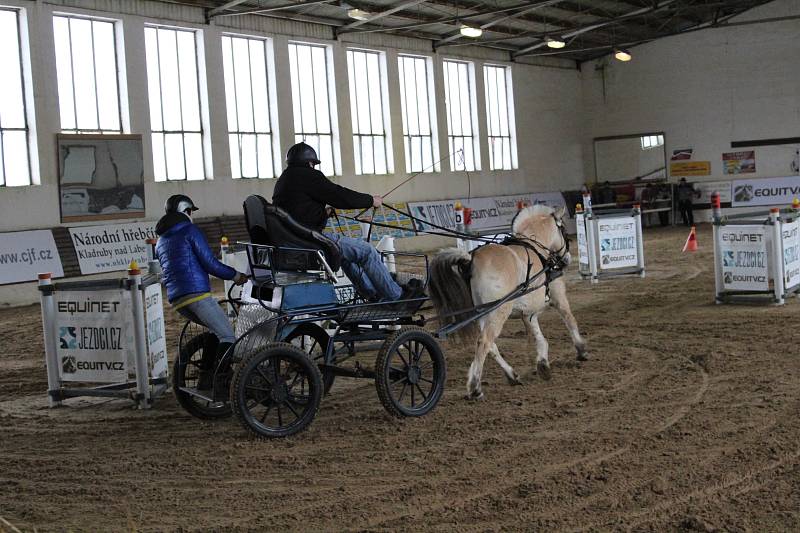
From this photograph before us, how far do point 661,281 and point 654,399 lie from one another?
8546mm

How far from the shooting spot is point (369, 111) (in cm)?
2634

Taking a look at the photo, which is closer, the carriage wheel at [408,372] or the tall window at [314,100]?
the carriage wheel at [408,372]

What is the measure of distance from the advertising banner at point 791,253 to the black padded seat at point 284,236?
7138mm

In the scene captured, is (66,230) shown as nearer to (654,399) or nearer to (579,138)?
(654,399)

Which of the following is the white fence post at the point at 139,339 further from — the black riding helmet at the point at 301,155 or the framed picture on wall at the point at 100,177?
the framed picture on wall at the point at 100,177

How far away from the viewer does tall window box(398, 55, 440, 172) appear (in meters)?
27.5

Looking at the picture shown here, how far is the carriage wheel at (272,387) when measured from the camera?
611cm

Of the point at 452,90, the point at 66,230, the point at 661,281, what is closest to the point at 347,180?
the point at 452,90

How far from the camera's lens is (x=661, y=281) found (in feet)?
49.7

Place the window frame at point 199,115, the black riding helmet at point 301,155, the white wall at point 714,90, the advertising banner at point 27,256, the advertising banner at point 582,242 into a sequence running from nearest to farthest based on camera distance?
the black riding helmet at point 301,155 → the advertising banner at point 582,242 → the advertising banner at point 27,256 → the window frame at point 199,115 → the white wall at point 714,90

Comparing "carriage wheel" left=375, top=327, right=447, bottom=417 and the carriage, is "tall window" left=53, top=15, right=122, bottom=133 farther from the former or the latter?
"carriage wheel" left=375, top=327, right=447, bottom=417

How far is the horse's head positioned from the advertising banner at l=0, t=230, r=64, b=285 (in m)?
12.4

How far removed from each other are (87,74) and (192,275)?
14341 mm

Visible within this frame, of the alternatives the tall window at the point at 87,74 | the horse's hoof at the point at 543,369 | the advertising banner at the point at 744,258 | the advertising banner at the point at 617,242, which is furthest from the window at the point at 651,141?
the horse's hoof at the point at 543,369
